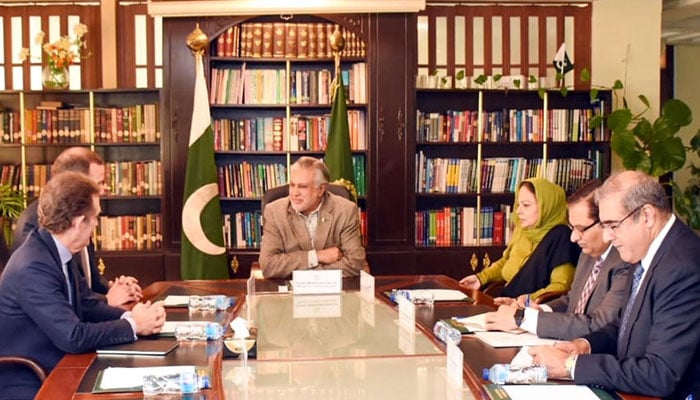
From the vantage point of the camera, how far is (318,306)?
148 inches

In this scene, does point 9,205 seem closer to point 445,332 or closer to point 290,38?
point 290,38

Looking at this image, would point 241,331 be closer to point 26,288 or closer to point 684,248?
point 26,288

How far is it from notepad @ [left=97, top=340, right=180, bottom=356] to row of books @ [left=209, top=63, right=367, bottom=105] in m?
4.10

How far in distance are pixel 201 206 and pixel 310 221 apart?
1729 millimetres

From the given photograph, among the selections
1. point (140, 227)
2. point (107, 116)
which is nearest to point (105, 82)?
point (107, 116)

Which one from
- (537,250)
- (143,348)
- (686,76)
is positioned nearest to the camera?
(143,348)

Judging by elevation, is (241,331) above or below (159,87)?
below

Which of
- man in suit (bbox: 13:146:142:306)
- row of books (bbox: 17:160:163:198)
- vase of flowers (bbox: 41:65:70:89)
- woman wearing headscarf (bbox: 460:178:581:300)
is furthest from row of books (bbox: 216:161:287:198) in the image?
woman wearing headscarf (bbox: 460:178:581:300)

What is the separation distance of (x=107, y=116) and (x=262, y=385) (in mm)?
4867

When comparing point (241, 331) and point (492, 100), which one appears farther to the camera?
point (492, 100)

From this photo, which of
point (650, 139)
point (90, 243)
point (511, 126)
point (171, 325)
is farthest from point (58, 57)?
point (650, 139)

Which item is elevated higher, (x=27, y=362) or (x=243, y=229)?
(x=243, y=229)

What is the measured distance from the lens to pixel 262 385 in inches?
96.8

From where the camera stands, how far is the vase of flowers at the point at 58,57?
675 cm
